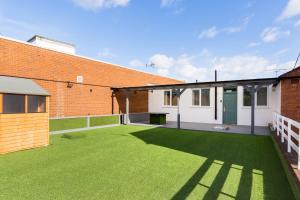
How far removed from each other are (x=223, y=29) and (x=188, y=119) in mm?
7414

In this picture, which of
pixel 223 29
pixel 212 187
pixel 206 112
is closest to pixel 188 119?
pixel 206 112

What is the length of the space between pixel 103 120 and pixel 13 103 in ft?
18.6

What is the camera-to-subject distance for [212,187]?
3.14 metres

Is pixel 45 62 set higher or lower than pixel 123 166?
higher

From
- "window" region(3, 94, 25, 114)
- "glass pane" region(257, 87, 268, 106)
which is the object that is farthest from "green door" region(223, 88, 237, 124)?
"window" region(3, 94, 25, 114)

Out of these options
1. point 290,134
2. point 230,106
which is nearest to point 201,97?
point 230,106

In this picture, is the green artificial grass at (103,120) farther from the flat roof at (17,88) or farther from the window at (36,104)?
the flat roof at (17,88)

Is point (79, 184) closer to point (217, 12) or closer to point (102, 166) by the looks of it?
point (102, 166)

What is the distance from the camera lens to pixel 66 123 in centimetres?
905

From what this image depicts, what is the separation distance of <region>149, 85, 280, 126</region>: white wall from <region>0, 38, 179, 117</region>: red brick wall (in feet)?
7.64

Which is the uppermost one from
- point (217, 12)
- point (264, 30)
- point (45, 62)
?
point (217, 12)

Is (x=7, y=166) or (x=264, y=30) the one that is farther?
(x=264, y=30)

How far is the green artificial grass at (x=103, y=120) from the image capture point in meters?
10.4

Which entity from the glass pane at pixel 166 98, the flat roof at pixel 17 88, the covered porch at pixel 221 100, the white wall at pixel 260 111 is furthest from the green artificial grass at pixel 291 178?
the glass pane at pixel 166 98
